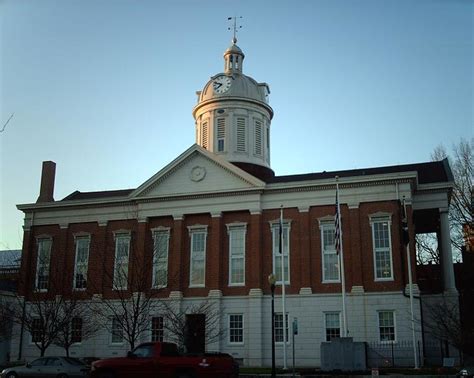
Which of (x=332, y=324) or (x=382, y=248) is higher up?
(x=382, y=248)

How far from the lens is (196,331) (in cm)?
4109

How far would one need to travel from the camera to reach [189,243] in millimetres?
43969

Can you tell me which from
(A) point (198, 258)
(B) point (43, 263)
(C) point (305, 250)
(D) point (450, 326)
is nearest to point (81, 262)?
(B) point (43, 263)

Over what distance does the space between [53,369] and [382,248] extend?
21.3m

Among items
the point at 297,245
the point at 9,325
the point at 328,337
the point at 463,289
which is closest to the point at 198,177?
the point at 297,245

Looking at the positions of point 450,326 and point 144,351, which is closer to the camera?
point 144,351

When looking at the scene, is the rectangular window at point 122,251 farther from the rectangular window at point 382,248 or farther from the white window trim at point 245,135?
the rectangular window at point 382,248

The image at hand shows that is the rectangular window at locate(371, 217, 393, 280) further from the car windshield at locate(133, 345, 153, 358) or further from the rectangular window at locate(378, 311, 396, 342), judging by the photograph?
the car windshield at locate(133, 345, 153, 358)

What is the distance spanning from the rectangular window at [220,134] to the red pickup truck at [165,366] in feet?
88.2

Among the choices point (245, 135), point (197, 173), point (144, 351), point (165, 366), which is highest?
point (245, 135)

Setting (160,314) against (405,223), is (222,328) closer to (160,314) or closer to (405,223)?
(160,314)

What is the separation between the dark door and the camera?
40875 millimetres

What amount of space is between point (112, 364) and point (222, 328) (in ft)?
55.9

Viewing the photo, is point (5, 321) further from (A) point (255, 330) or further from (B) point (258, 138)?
(B) point (258, 138)
